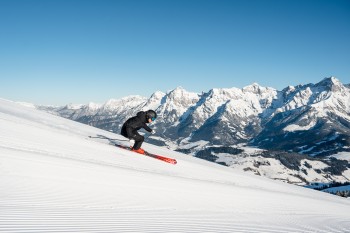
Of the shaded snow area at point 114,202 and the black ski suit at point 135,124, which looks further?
the black ski suit at point 135,124

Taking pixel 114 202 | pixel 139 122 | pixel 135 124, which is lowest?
pixel 114 202

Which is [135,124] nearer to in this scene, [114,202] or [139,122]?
[139,122]

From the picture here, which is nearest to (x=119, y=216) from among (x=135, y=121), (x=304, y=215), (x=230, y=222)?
(x=230, y=222)

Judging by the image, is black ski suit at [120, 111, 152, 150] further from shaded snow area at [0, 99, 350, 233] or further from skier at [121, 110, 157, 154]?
shaded snow area at [0, 99, 350, 233]

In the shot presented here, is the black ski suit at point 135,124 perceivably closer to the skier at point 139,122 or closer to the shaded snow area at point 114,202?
the skier at point 139,122

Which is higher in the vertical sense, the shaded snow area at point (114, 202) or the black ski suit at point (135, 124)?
the black ski suit at point (135, 124)

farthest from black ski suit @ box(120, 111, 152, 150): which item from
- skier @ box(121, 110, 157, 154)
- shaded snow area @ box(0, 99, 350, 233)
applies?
shaded snow area @ box(0, 99, 350, 233)

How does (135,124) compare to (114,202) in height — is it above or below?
above

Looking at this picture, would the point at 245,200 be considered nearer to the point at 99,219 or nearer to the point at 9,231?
the point at 99,219

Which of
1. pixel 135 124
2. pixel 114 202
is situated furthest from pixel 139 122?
pixel 114 202

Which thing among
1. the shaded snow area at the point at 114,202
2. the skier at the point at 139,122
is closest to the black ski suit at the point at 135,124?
the skier at the point at 139,122

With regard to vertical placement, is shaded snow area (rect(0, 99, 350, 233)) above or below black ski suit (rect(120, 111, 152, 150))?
below

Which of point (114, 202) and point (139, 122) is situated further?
point (139, 122)

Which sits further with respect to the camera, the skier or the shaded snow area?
the skier
